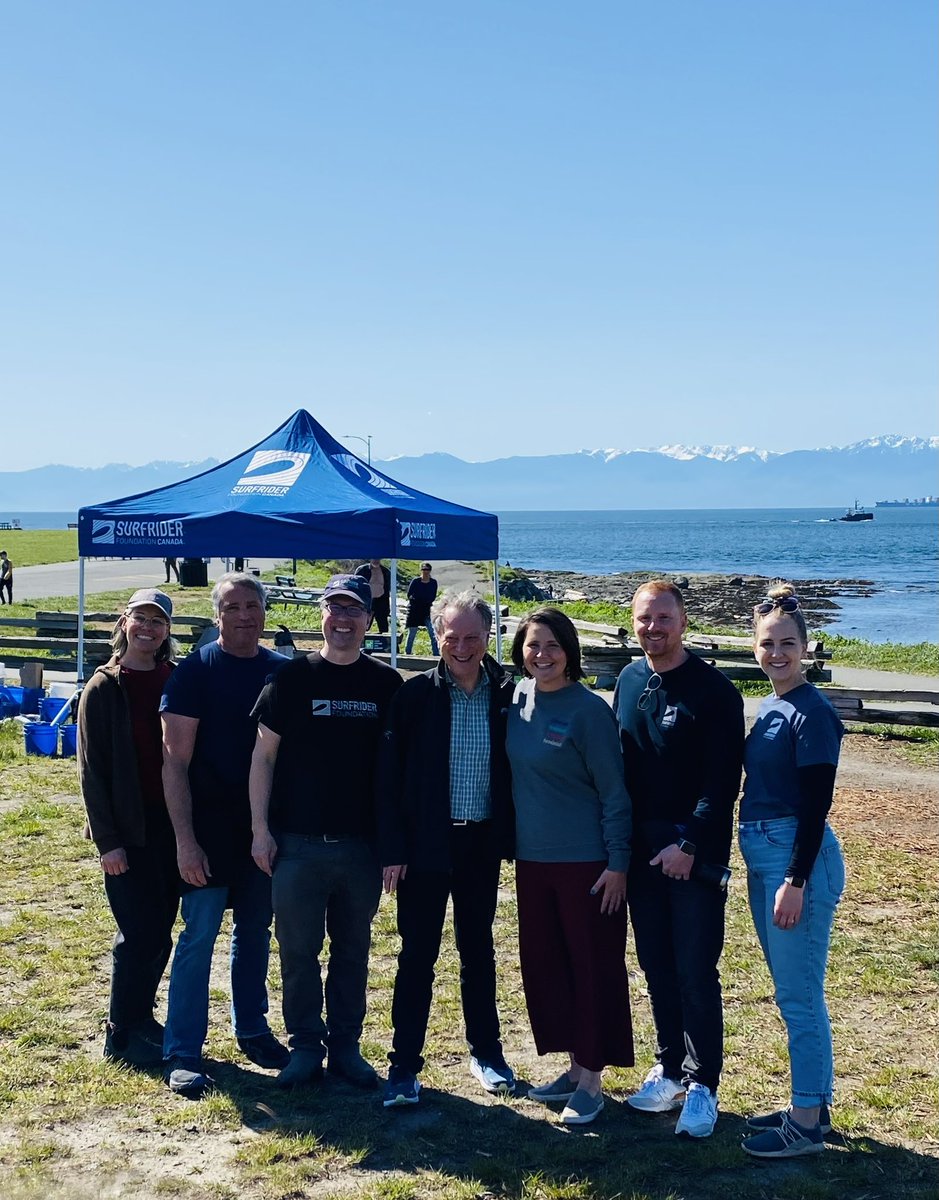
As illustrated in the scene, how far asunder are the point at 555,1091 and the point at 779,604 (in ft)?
6.74

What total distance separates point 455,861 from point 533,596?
35.8 metres

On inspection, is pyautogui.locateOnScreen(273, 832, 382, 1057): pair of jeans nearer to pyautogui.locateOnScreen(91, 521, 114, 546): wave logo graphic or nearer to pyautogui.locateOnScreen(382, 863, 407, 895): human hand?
pyautogui.locateOnScreen(382, 863, 407, 895): human hand

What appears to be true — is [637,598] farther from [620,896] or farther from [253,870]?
[253,870]

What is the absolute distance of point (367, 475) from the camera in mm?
12867

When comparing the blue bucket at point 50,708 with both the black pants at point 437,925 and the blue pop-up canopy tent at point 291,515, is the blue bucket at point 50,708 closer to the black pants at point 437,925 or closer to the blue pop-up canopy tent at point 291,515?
the blue pop-up canopy tent at point 291,515

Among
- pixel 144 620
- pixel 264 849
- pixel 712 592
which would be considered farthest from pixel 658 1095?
pixel 712 592

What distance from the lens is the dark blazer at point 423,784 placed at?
413 centimetres

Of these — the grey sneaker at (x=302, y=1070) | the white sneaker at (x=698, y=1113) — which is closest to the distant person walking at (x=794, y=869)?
the white sneaker at (x=698, y=1113)

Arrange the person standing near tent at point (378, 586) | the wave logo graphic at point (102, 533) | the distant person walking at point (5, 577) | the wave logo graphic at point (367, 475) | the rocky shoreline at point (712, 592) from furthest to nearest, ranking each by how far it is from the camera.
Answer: the rocky shoreline at point (712, 592) → the distant person walking at point (5, 577) → the person standing near tent at point (378, 586) → the wave logo graphic at point (367, 475) → the wave logo graphic at point (102, 533)

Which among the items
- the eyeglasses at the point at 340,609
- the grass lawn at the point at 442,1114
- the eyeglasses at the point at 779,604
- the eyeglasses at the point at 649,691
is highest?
the eyeglasses at the point at 779,604

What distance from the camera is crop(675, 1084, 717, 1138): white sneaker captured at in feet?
12.7

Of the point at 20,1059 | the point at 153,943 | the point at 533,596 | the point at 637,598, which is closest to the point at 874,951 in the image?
the point at 637,598

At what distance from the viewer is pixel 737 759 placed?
12.7 ft

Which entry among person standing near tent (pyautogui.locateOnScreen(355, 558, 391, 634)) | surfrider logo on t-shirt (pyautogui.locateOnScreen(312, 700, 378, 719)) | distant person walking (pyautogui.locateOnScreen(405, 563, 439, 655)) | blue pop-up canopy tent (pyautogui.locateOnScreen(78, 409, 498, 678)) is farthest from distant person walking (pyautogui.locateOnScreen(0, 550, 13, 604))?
surfrider logo on t-shirt (pyautogui.locateOnScreen(312, 700, 378, 719))
